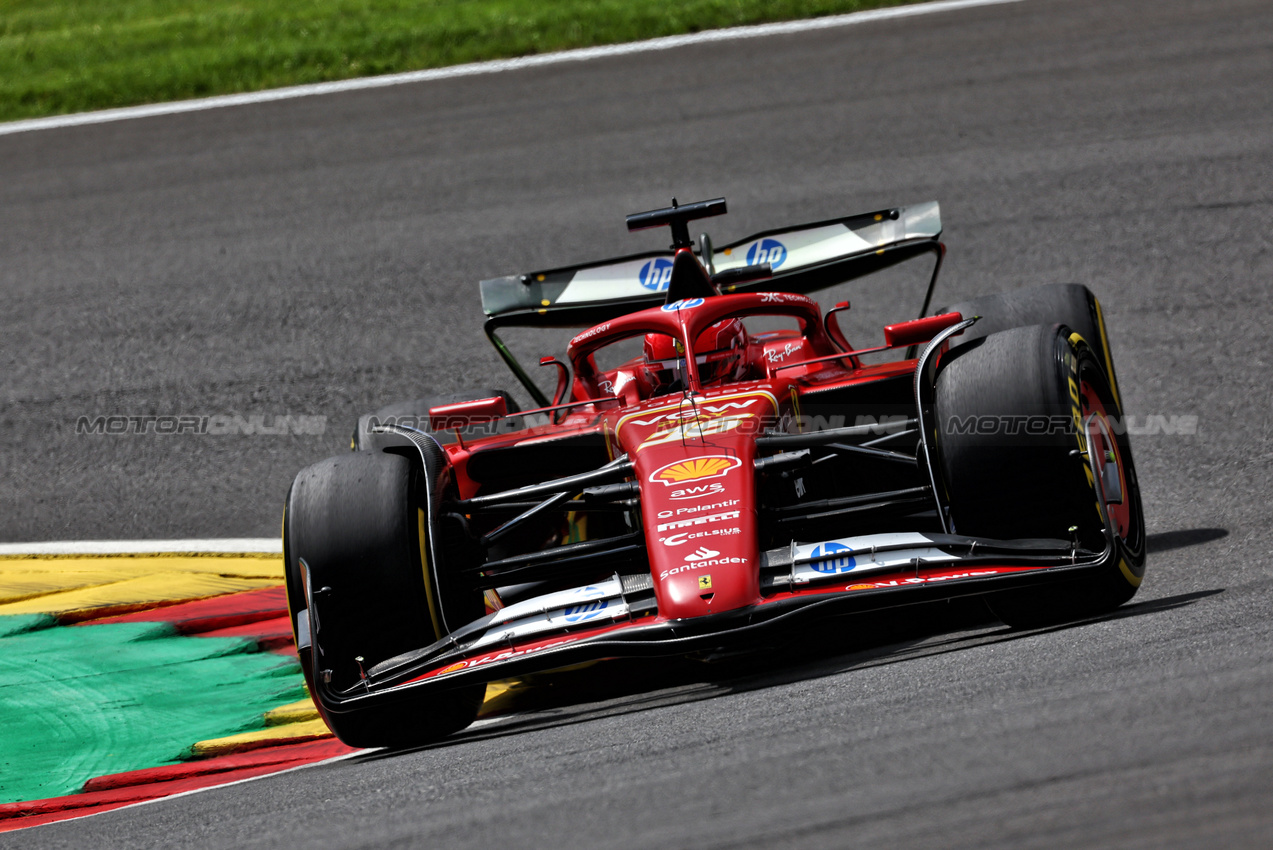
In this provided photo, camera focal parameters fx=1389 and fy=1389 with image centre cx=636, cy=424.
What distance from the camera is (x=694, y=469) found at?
459cm

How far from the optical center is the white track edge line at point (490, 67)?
11305 millimetres

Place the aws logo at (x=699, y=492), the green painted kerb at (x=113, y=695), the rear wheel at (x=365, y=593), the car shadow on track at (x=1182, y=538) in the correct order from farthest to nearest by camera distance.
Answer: the car shadow on track at (x=1182, y=538) → the green painted kerb at (x=113, y=695) → the aws logo at (x=699, y=492) → the rear wheel at (x=365, y=593)

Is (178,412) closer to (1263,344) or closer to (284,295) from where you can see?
(284,295)

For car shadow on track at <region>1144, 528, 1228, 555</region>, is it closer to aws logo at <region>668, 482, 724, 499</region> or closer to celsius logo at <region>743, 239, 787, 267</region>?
celsius logo at <region>743, 239, 787, 267</region>

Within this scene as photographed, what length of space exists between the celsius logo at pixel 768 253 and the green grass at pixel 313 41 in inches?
219

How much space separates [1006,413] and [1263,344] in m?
4.06

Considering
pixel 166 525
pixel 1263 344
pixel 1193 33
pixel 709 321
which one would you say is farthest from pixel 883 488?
pixel 1193 33

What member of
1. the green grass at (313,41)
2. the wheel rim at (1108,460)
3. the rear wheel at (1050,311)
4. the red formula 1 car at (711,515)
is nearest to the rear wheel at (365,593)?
the red formula 1 car at (711,515)

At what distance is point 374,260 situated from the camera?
31.7 feet

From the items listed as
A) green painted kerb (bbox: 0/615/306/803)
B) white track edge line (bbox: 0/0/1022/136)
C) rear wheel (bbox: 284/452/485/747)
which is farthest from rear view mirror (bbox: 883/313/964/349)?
white track edge line (bbox: 0/0/1022/136)

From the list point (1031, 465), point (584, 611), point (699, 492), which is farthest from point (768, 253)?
point (584, 611)

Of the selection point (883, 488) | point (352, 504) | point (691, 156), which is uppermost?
point (691, 156)

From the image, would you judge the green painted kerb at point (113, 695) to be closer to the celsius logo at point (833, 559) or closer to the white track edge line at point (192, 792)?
the white track edge line at point (192, 792)

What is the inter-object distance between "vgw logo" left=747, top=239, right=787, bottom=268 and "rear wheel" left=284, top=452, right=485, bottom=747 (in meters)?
2.58
